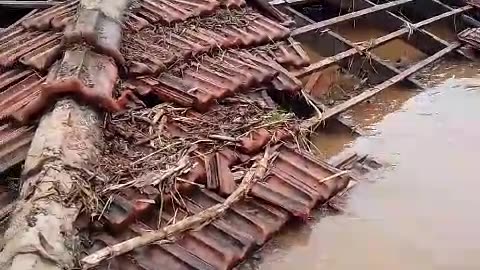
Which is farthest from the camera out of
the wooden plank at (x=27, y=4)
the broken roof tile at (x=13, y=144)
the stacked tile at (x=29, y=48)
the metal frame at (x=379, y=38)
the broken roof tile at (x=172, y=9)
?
the metal frame at (x=379, y=38)

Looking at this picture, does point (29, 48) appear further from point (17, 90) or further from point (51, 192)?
point (51, 192)

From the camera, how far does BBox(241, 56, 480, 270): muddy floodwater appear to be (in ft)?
14.7

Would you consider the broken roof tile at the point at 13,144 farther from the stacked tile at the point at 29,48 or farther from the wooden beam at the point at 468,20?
the wooden beam at the point at 468,20

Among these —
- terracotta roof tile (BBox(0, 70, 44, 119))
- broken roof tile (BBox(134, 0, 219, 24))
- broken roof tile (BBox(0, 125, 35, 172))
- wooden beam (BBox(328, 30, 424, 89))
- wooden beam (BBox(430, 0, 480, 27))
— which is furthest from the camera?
wooden beam (BBox(430, 0, 480, 27))

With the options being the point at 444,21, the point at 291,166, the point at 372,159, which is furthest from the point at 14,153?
the point at 444,21

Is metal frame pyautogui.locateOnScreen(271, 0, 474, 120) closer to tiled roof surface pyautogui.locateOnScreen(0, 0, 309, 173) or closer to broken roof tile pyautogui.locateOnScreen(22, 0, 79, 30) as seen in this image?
tiled roof surface pyautogui.locateOnScreen(0, 0, 309, 173)

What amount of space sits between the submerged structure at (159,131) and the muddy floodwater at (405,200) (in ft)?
0.51

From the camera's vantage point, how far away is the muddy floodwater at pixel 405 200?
4484 mm

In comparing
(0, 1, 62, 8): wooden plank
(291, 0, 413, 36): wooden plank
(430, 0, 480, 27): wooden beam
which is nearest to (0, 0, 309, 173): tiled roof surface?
(0, 1, 62, 8): wooden plank

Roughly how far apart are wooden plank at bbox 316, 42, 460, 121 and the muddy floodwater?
0.29ft

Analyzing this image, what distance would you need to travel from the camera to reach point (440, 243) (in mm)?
4684

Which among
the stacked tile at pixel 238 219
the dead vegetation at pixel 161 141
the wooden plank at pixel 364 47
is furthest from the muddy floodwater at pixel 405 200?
the dead vegetation at pixel 161 141

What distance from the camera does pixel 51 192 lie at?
12.4 ft

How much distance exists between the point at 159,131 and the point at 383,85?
283 centimetres
